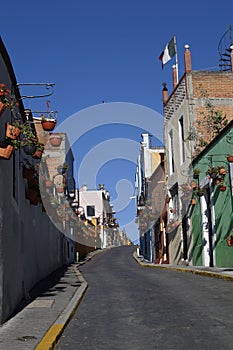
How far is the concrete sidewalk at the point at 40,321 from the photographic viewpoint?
22.4 feet

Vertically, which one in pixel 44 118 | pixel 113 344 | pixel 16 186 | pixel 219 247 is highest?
pixel 44 118

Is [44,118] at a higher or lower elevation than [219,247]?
higher

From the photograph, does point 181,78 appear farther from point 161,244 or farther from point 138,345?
point 138,345

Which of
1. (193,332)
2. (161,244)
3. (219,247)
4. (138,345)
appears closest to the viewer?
(138,345)

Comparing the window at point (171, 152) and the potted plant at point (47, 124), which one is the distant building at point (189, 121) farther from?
the potted plant at point (47, 124)

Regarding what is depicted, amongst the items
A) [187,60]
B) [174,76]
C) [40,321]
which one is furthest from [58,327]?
[174,76]

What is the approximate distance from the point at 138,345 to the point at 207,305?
339cm

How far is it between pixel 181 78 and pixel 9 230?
679 inches

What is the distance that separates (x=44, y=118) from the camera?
467 inches

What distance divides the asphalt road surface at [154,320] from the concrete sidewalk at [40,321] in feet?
0.60

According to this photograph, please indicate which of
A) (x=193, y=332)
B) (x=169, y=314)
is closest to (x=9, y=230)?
(x=169, y=314)

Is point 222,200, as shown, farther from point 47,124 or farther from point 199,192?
point 47,124

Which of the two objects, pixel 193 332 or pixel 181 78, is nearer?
pixel 193 332

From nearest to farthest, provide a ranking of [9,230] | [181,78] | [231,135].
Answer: [9,230] → [231,135] → [181,78]
